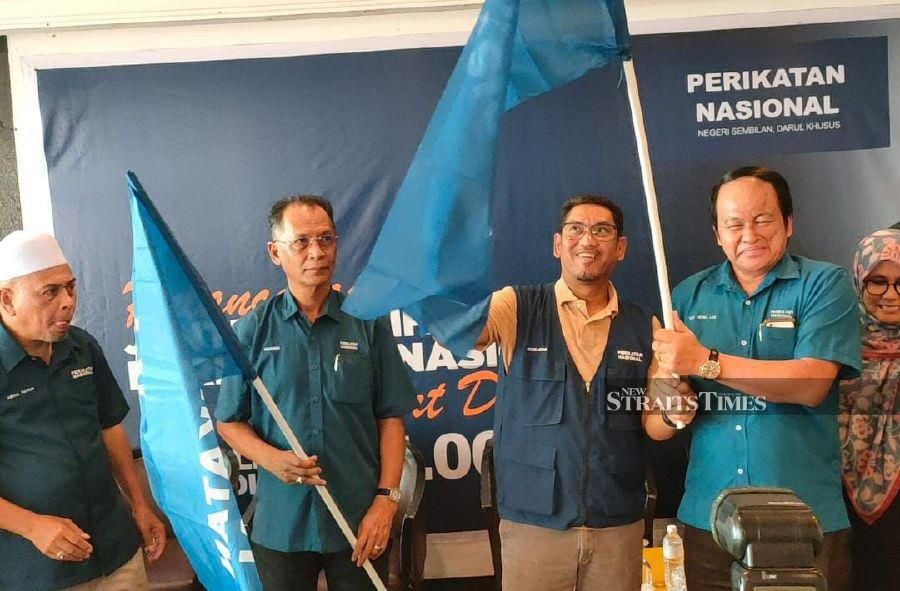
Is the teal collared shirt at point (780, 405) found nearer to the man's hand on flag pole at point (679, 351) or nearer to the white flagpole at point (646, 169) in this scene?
the man's hand on flag pole at point (679, 351)

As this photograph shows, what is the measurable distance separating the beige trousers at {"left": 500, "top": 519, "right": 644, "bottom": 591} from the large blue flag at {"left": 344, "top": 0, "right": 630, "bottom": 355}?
31.2 inches

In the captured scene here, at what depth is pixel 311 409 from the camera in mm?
2109

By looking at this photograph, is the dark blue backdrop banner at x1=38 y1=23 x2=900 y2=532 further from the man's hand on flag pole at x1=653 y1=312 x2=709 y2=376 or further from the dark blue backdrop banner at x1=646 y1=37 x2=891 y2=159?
the man's hand on flag pole at x1=653 y1=312 x2=709 y2=376

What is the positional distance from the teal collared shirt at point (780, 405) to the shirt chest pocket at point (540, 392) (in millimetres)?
369

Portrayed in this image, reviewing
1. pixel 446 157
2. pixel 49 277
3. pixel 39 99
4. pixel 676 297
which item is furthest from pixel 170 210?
pixel 676 297

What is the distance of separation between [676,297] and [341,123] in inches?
55.5

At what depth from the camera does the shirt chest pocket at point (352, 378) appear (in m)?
2.12

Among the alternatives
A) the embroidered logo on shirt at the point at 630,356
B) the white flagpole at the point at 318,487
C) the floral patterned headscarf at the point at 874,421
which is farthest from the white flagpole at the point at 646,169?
the floral patterned headscarf at the point at 874,421

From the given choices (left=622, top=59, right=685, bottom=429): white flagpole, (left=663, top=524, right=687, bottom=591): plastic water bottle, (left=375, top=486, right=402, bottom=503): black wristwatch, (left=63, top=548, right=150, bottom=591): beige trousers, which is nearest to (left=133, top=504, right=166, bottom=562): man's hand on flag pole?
(left=63, top=548, right=150, bottom=591): beige trousers

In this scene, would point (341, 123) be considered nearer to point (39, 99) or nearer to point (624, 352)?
point (39, 99)

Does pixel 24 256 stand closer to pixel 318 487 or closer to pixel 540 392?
pixel 318 487

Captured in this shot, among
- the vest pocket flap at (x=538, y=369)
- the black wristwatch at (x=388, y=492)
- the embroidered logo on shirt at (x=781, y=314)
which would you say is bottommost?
the black wristwatch at (x=388, y=492)

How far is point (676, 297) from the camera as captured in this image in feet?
7.38

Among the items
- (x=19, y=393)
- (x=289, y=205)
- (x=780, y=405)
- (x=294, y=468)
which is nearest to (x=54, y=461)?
Result: (x=19, y=393)
